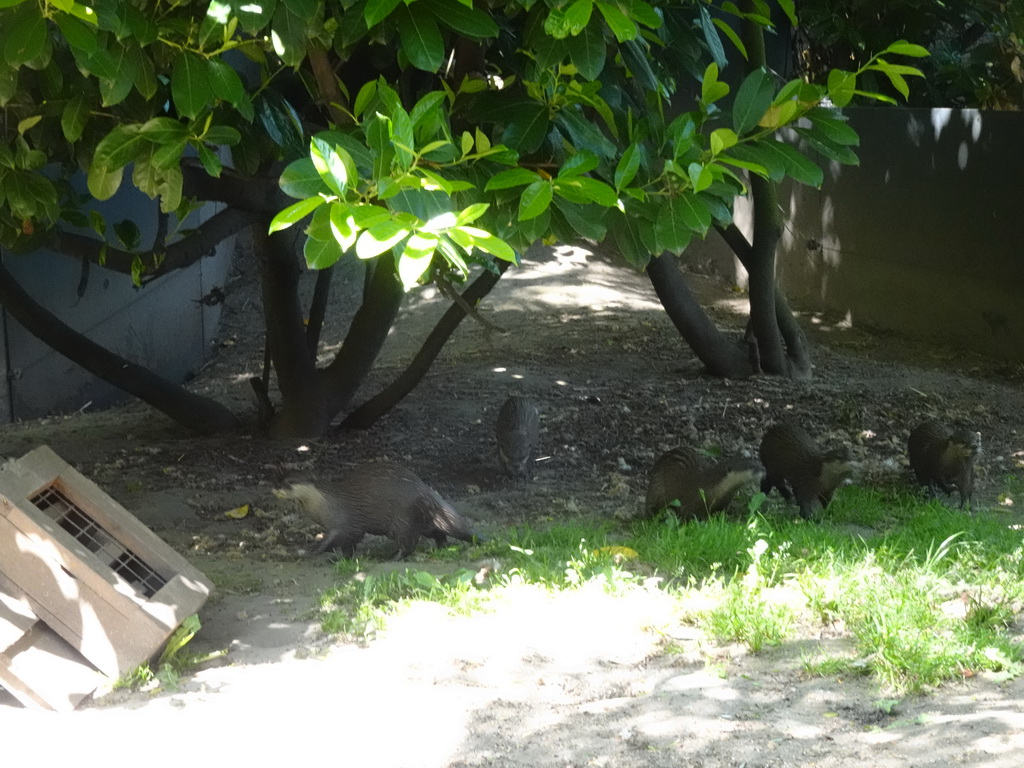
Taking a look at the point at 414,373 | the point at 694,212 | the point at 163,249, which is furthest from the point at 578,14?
the point at 414,373

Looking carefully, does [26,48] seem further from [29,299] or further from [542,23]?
[29,299]

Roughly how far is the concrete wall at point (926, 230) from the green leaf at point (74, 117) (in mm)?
7253

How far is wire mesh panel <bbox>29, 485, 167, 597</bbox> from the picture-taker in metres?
3.91

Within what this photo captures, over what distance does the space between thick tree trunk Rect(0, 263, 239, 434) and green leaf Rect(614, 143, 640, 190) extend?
473cm

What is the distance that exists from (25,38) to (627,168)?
144 cm

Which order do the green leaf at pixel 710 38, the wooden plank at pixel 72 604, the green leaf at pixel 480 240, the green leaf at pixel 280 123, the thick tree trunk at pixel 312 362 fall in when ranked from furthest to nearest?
1. the thick tree trunk at pixel 312 362
2. the green leaf at pixel 710 38
3. the green leaf at pixel 280 123
4. the wooden plank at pixel 72 604
5. the green leaf at pixel 480 240

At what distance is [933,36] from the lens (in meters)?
10.8

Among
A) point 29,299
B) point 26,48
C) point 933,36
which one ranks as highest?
point 933,36

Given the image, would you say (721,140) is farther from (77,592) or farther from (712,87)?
(77,592)

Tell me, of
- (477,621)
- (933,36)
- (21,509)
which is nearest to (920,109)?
(933,36)

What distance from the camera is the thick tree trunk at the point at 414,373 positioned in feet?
22.8

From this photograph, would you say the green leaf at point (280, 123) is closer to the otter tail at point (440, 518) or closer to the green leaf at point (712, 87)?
the green leaf at point (712, 87)

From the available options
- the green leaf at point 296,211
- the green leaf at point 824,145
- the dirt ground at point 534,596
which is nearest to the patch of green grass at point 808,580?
the dirt ground at point 534,596

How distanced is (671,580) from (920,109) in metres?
6.65
